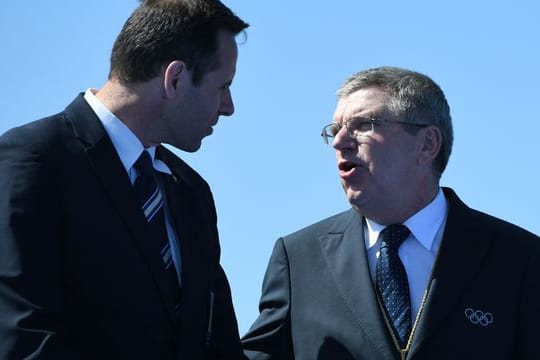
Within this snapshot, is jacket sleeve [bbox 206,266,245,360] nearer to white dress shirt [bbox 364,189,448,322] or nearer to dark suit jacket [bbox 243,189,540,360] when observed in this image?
dark suit jacket [bbox 243,189,540,360]

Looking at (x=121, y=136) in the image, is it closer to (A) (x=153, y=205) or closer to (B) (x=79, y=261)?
(A) (x=153, y=205)

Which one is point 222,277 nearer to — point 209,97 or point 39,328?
point 209,97

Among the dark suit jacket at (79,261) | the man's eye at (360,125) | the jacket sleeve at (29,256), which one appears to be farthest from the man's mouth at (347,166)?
the jacket sleeve at (29,256)

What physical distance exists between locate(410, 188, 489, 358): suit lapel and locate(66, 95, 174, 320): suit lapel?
187 cm

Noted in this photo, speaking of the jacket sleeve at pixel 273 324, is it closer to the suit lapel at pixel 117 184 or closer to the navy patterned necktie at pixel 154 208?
the navy patterned necktie at pixel 154 208

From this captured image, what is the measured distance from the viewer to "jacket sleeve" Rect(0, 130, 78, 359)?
459cm

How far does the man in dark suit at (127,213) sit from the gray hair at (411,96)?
67.9 inches

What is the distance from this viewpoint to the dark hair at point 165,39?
5430 mm

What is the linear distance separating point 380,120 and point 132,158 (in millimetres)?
2341

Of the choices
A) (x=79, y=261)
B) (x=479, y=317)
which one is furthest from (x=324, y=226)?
(x=79, y=261)

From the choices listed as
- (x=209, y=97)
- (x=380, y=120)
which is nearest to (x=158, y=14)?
(x=209, y=97)

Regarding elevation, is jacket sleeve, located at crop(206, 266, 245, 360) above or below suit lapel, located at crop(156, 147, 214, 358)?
below

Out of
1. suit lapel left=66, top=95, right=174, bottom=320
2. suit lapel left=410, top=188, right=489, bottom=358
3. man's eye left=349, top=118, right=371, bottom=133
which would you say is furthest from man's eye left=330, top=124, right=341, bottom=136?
suit lapel left=66, top=95, right=174, bottom=320

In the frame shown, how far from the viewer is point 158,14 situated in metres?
Answer: 5.54
